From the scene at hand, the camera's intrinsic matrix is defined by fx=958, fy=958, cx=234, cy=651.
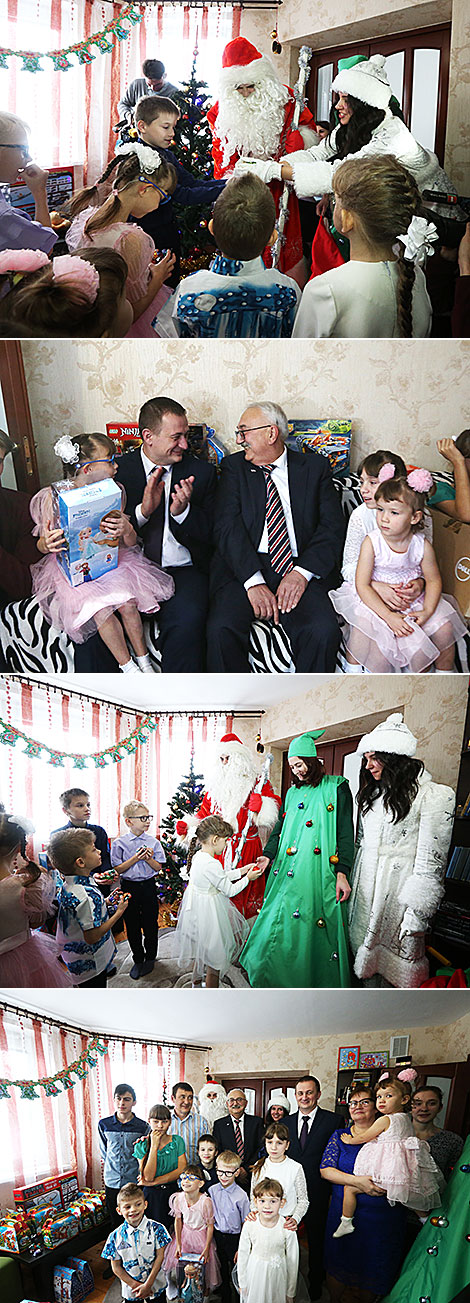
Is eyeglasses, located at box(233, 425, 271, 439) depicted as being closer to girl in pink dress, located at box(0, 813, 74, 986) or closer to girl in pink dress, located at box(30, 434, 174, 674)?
girl in pink dress, located at box(30, 434, 174, 674)

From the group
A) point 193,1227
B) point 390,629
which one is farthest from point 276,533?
point 193,1227

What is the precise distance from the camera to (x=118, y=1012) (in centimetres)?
227

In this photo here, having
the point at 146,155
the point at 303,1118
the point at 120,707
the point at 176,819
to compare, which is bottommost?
the point at 303,1118

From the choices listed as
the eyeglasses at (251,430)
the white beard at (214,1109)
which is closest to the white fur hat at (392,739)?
the eyeglasses at (251,430)

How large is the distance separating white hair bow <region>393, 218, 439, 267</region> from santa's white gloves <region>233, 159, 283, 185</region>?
28 cm

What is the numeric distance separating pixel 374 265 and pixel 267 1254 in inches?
87.1

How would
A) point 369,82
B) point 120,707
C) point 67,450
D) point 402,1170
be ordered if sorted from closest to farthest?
point 369,82 < point 67,450 < point 120,707 < point 402,1170

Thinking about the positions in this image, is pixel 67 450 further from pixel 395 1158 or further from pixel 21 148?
pixel 395 1158

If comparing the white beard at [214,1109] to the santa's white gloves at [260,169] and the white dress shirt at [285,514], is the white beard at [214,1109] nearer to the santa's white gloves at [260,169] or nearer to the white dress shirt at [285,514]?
the white dress shirt at [285,514]

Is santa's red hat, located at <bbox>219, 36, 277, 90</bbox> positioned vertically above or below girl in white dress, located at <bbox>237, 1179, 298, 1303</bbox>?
above

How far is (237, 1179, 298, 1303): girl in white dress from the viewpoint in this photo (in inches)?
88.0

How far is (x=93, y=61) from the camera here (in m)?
1.89

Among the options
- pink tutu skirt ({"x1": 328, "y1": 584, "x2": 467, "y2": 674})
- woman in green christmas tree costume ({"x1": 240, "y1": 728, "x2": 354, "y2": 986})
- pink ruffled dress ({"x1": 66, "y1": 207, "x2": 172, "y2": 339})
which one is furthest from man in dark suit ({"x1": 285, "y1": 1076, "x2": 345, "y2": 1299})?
pink ruffled dress ({"x1": 66, "y1": 207, "x2": 172, "y2": 339})

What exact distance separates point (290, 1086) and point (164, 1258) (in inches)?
20.5
